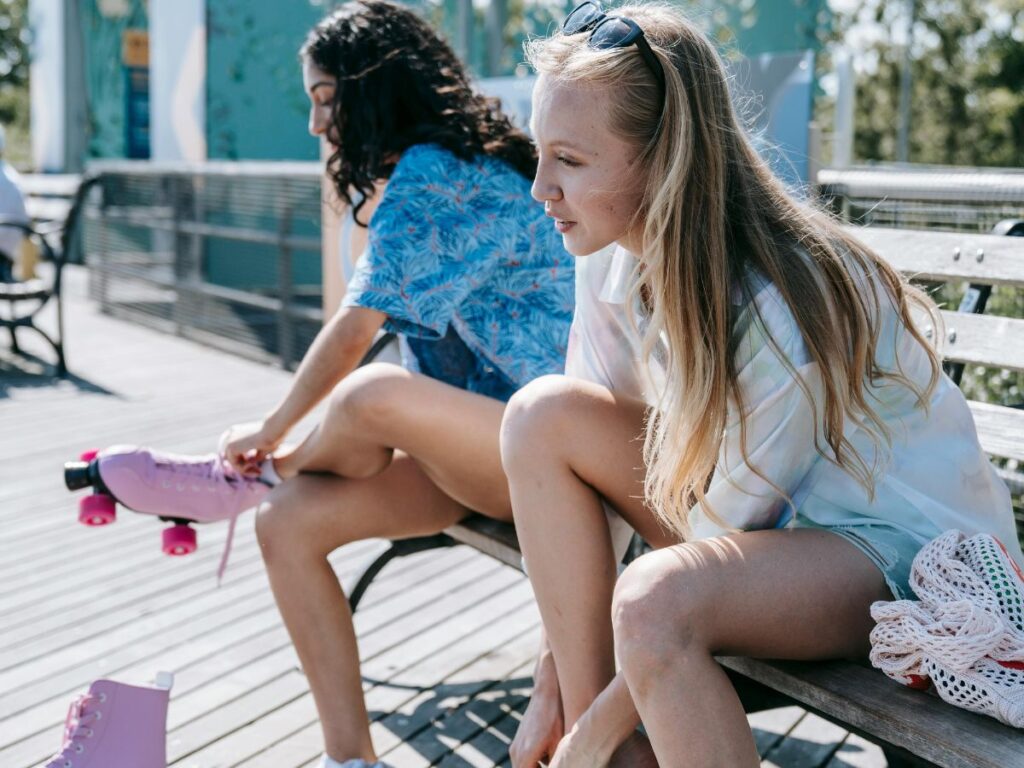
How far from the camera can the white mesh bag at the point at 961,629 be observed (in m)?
1.36

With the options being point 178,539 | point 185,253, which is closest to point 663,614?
point 178,539

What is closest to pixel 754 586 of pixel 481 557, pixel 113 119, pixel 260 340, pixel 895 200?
pixel 895 200

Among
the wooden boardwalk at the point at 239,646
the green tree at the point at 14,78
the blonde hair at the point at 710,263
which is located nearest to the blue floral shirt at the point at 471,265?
the blonde hair at the point at 710,263

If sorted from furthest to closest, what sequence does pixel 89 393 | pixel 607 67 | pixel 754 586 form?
pixel 89 393 < pixel 607 67 < pixel 754 586

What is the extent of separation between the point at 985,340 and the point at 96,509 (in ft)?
5.68

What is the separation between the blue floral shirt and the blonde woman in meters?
0.58

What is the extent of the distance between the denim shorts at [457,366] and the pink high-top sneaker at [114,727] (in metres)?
0.77

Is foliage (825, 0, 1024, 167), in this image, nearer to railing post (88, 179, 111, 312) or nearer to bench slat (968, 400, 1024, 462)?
railing post (88, 179, 111, 312)

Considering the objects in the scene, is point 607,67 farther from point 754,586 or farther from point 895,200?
point 895,200

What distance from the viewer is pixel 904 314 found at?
1.65 metres

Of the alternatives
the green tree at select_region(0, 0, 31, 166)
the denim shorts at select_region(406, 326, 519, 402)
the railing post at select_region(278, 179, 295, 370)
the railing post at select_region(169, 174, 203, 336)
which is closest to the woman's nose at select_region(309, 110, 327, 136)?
the denim shorts at select_region(406, 326, 519, 402)

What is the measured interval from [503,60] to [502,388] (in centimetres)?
890

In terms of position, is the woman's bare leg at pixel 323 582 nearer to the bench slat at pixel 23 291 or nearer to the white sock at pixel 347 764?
the white sock at pixel 347 764

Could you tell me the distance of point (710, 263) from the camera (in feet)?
5.10
